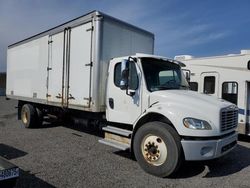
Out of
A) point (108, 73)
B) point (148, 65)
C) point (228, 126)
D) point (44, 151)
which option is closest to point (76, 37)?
point (108, 73)

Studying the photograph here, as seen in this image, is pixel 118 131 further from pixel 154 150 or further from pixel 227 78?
pixel 227 78

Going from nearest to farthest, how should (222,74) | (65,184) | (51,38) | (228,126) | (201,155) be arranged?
(65,184)
(201,155)
(228,126)
(51,38)
(222,74)

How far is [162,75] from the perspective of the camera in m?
7.31

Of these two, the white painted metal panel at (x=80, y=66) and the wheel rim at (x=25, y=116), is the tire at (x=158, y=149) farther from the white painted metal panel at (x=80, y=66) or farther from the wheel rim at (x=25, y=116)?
the wheel rim at (x=25, y=116)

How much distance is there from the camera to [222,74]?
10719 mm

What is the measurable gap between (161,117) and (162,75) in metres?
1.25

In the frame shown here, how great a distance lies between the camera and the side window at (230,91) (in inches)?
407

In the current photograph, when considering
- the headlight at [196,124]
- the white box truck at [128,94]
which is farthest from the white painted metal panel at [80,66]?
the headlight at [196,124]

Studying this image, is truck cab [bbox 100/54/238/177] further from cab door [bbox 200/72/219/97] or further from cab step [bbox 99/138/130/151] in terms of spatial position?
cab door [bbox 200/72/219/97]

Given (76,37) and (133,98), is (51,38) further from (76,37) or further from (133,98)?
(133,98)

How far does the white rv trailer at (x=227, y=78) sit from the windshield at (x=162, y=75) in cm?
298

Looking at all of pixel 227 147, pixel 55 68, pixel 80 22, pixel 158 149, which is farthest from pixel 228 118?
pixel 55 68

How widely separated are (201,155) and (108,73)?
312 centimetres

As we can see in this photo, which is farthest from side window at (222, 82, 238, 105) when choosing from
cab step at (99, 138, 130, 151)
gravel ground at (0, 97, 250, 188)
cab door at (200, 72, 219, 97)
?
cab step at (99, 138, 130, 151)
